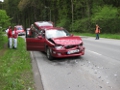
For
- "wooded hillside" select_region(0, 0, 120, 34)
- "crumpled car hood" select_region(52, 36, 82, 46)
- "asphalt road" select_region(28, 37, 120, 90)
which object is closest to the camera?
"asphalt road" select_region(28, 37, 120, 90)

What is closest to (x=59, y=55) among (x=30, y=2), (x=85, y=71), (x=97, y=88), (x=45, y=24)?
(x=85, y=71)

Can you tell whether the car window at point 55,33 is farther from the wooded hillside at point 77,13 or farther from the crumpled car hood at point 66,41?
the wooded hillside at point 77,13

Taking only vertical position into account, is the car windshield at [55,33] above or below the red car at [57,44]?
above

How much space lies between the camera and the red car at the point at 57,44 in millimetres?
10750

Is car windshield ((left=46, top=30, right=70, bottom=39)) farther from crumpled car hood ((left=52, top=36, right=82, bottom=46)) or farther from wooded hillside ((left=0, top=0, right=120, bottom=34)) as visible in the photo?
wooded hillside ((left=0, top=0, right=120, bottom=34))

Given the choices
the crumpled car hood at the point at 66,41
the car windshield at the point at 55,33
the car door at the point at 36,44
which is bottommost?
the car door at the point at 36,44

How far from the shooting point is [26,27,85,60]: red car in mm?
10750

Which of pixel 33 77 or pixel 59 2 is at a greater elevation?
pixel 59 2

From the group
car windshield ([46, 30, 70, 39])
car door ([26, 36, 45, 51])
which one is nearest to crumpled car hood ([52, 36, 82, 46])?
car windshield ([46, 30, 70, 39])

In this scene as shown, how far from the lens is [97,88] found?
614 cm

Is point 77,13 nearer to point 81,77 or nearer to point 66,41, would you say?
point 66,41

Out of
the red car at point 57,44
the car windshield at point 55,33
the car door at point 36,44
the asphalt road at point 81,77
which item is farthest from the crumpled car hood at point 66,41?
the asphalt road at point 81,77

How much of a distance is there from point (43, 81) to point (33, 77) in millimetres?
638

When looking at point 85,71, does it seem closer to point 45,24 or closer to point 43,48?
point 43,48
